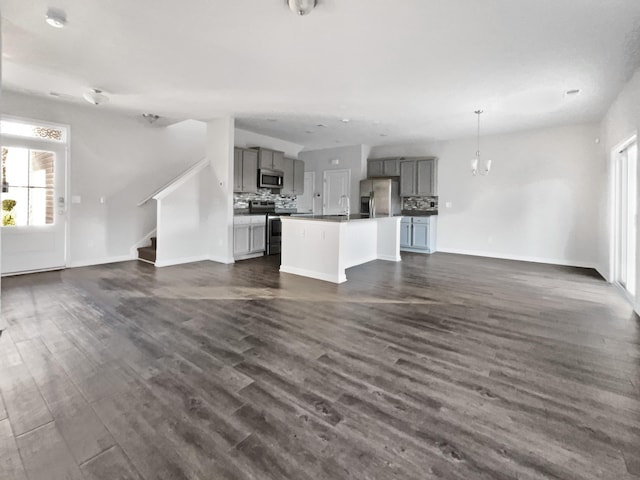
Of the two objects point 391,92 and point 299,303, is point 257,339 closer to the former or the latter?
point 299,303

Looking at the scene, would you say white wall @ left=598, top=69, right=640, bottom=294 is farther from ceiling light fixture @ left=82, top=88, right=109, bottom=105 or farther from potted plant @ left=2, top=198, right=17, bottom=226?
potted plant @ left=2, top=198, right=17, bottom=226

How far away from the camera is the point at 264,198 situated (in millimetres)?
7918

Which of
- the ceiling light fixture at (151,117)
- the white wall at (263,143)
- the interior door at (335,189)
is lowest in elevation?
the interior door at (335,189)

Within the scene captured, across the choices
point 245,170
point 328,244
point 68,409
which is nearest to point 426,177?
point 328,244

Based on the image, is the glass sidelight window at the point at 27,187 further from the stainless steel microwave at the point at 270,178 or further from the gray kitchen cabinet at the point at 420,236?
the gray kitchen cabinet at the point at 420,236

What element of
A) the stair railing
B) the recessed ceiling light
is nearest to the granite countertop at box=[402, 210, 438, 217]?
the stair railing

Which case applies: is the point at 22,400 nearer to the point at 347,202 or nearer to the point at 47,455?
the point at 47,455

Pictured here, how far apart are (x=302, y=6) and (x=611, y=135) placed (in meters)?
5.28

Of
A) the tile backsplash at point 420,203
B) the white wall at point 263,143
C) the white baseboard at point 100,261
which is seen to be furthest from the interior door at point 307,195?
the white baseboard at point 100,261

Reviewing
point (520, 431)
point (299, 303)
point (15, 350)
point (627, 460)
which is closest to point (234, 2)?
point (299, 303)

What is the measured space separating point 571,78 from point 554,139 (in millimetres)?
3001

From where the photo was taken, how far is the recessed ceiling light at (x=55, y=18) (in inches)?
105

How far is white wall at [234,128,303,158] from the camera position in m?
7.18

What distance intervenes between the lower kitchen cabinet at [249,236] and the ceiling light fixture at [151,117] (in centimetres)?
231
